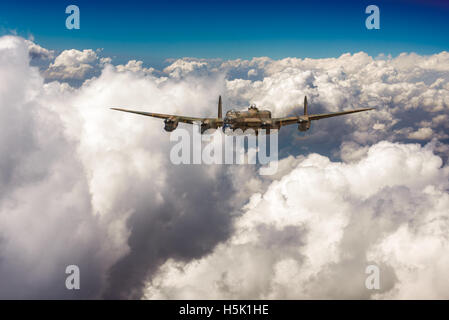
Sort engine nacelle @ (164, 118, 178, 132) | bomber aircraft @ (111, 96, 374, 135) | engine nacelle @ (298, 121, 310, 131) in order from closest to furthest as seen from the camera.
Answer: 1. bomber aircraft @ (111, 96, 374, 135)
2. engine nacelle @ (164, 118, 178, 132)
3. engine nacelle @ (298, 121, 310, 131)

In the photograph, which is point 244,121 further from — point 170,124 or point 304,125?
point 170,124

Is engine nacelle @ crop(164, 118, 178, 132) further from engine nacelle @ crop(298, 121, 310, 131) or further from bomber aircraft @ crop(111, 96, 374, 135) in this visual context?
engine nacelle @ crop(298, 121, 310, 131)

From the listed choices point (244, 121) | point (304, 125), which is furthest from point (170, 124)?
point (304, 125)

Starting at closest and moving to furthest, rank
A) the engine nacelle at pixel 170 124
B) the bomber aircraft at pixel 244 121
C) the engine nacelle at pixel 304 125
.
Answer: the bomber aircraft at pixel 244 121 < the engine nacelle at pixel 170 124 < the engine nacelle at pixel 304 125

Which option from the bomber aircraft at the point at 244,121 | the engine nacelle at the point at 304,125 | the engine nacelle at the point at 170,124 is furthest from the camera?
the engine nacelle at the point at 304,125

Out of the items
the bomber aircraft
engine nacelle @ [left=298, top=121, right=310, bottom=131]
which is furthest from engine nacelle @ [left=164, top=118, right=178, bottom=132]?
engine nacelle @ [left=298, top=121, right=310, bottom=131]

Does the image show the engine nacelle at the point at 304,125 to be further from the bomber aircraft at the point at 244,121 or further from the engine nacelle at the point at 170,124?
the engine nacelle at the point at 170,124

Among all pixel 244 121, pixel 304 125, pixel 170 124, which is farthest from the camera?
pixel 304 125

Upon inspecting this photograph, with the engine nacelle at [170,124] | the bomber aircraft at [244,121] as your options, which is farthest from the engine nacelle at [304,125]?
the engine nacelle at [170,124]

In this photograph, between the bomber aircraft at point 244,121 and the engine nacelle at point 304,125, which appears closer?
the bomber aircraft at point 244,121
